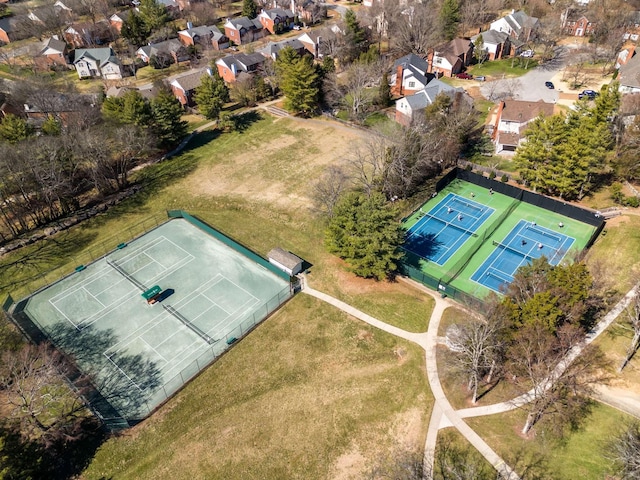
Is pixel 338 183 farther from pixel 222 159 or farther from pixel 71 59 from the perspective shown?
pixel 71 59

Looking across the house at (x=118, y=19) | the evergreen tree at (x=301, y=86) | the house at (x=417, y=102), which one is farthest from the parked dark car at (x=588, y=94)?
the house at (x=118, y=19)

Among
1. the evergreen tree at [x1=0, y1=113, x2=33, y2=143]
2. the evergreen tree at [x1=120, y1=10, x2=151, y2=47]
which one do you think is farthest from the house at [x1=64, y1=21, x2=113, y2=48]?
the evergreen tree at [x1=0, y1=113, x2=33, y2=143]

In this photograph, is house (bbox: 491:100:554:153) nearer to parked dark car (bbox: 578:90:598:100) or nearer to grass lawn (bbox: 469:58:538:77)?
parked dark car (bbox: 578:90:598:100)

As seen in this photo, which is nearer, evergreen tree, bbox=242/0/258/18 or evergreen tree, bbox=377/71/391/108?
evergreen tree, bbox=377/71/391/108

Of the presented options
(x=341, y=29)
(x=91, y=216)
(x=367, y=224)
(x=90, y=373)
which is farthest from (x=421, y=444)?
(x=341, y=29)

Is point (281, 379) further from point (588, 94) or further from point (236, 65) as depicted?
point (588, 94)

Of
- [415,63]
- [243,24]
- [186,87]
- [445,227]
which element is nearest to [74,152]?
[186,87]

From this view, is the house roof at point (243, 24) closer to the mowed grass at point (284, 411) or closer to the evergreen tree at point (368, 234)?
the evergreen tree at point (368, 234)
